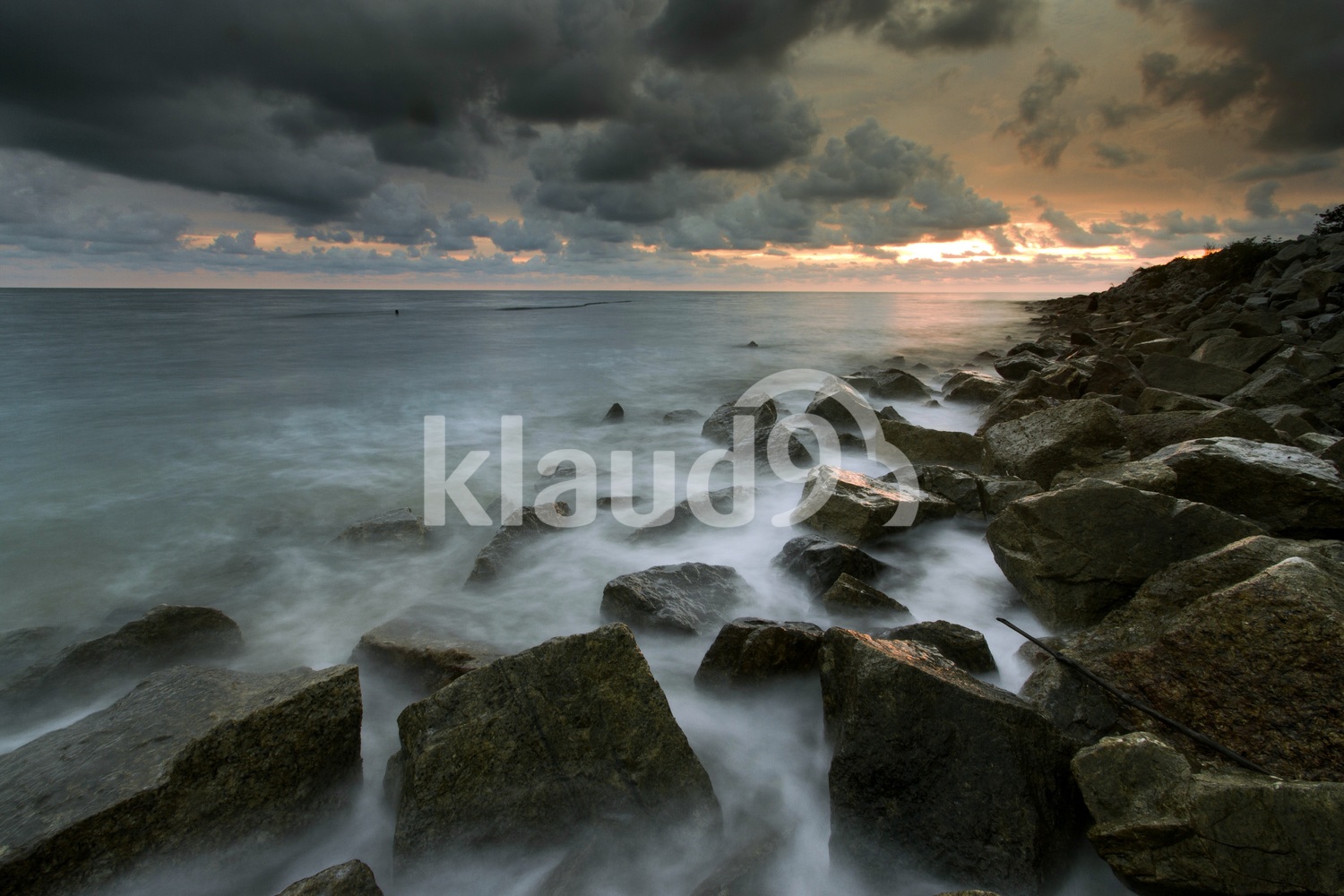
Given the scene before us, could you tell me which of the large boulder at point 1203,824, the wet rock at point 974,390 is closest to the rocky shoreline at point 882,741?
the large boulder at point 1203,824

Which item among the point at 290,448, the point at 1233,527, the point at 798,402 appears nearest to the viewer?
the point at 1233,527

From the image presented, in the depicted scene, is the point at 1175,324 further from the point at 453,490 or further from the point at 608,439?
the point at 453,490

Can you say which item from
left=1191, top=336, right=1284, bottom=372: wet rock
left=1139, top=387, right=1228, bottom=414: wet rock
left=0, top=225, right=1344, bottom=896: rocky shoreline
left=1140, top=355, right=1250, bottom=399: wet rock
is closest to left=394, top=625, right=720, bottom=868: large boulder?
left=0, top=225, right=1344, bottom=896: rocky shoreline

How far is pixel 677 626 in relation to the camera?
366 cm

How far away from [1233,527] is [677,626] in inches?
111

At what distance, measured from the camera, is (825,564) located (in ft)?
13.4

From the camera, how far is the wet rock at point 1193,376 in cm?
727

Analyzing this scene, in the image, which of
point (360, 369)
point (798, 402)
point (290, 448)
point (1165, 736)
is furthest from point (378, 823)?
point (360, 369)

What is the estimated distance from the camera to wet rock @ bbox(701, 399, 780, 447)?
8.08 meters

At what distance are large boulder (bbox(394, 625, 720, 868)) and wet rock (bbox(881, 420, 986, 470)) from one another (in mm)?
4939

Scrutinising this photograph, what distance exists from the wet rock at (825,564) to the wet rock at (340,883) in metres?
2.82

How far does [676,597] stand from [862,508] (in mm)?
1623

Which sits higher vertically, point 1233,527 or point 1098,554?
point 1233,527

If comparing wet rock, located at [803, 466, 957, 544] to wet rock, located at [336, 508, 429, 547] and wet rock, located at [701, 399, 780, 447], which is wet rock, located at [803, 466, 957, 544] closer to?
wet rock, located at [701, 399, 780, 447]
